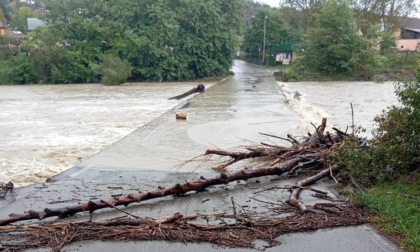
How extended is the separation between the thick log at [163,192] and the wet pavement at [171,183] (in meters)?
0.11

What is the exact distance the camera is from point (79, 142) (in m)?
12.4

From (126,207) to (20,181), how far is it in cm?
330

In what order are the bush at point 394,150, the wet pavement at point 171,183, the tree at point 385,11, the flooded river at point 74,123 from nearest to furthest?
the wet pavement at point 171,183 < the bush at point 394,150 < the flooded river at point 74,123 < the tree at point 385,11

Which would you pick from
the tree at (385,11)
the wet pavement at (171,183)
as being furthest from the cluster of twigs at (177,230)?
the tree at (385,11)

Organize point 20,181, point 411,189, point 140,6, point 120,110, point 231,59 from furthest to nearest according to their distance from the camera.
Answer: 1. point 231,59
2. point 140,6
3. point 120,110
4. point 20,181
5. point 411,189

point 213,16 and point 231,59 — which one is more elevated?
point 213,16

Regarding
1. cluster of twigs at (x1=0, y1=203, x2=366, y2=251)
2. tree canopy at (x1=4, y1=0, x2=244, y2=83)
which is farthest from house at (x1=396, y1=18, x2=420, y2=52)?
cluster of twigs at (x1=0, y1=203, x2=366, y2=251)

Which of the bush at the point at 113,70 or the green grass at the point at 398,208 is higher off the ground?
the bush at the point at 113,70

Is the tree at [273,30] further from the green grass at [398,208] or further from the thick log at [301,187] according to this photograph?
the green grass at [398,208]

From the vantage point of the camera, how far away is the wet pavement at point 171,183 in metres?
4.79

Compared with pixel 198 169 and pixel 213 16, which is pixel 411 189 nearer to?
pixel 198 169

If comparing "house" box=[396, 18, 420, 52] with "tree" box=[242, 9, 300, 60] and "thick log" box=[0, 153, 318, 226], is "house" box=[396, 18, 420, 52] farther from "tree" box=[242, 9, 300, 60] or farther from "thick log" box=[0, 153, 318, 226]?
"thick log" box=[0, 153, 318, 226]

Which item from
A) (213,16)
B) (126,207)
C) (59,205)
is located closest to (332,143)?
(126,207)

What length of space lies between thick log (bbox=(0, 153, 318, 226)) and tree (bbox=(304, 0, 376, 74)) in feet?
120
